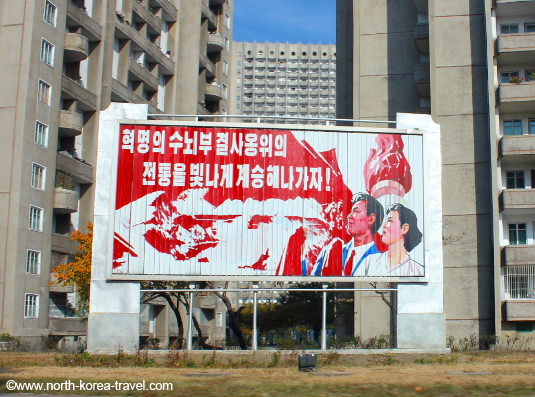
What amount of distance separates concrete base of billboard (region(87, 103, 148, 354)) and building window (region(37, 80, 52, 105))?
80.0ft

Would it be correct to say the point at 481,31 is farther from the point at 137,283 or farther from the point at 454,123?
the point at 137,283

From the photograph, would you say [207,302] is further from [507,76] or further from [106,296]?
[106,296]

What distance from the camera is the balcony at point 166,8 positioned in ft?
238

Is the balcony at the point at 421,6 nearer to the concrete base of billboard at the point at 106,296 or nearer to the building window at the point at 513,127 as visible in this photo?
the building window at the point at 513,127

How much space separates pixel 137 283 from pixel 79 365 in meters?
4.03

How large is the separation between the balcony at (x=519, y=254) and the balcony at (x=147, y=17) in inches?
1527

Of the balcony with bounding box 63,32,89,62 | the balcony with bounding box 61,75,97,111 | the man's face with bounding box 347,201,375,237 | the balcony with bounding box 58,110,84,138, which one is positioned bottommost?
the man's face with bounding box 347,201,375,237

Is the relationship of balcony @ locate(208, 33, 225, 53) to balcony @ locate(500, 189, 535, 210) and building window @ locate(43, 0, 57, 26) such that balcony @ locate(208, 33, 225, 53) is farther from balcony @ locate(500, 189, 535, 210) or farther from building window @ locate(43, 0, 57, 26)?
balcony @ locate(500, 189, 535, 210)

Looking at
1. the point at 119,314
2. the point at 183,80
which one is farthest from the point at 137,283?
the point at 183,80

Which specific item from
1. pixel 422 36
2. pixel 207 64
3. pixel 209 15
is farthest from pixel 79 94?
pixel 209 15

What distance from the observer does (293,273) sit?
29.4 metres

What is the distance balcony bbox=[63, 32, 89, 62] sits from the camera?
183 feet

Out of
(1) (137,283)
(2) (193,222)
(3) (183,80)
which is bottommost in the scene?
(1) (137,283)

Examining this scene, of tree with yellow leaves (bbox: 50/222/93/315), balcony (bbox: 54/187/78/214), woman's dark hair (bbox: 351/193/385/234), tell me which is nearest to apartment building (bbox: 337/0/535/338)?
tree with yellow leaves (bbox: 50/222/93/315)
